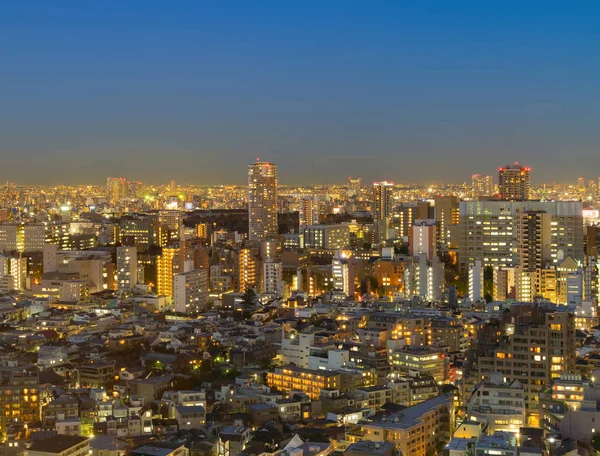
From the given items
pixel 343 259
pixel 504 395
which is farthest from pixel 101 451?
pixel 343 259

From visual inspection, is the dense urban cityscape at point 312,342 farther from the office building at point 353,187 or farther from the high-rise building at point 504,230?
the office building at point 353,187

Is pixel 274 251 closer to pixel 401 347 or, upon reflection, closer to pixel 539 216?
pixel 539 216

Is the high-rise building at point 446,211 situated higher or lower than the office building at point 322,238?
higher

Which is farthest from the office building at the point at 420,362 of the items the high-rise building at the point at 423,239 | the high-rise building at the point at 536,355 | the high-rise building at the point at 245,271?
the high-rise building at the point at 423,239

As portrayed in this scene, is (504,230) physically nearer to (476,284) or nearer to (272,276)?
(476,284)

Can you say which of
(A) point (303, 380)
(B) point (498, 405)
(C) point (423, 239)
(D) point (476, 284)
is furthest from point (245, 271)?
(B) point (498, 405)

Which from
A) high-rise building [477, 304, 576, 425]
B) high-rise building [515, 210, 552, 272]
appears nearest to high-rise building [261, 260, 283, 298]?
high-rise building [515, 210, 552, 272]
